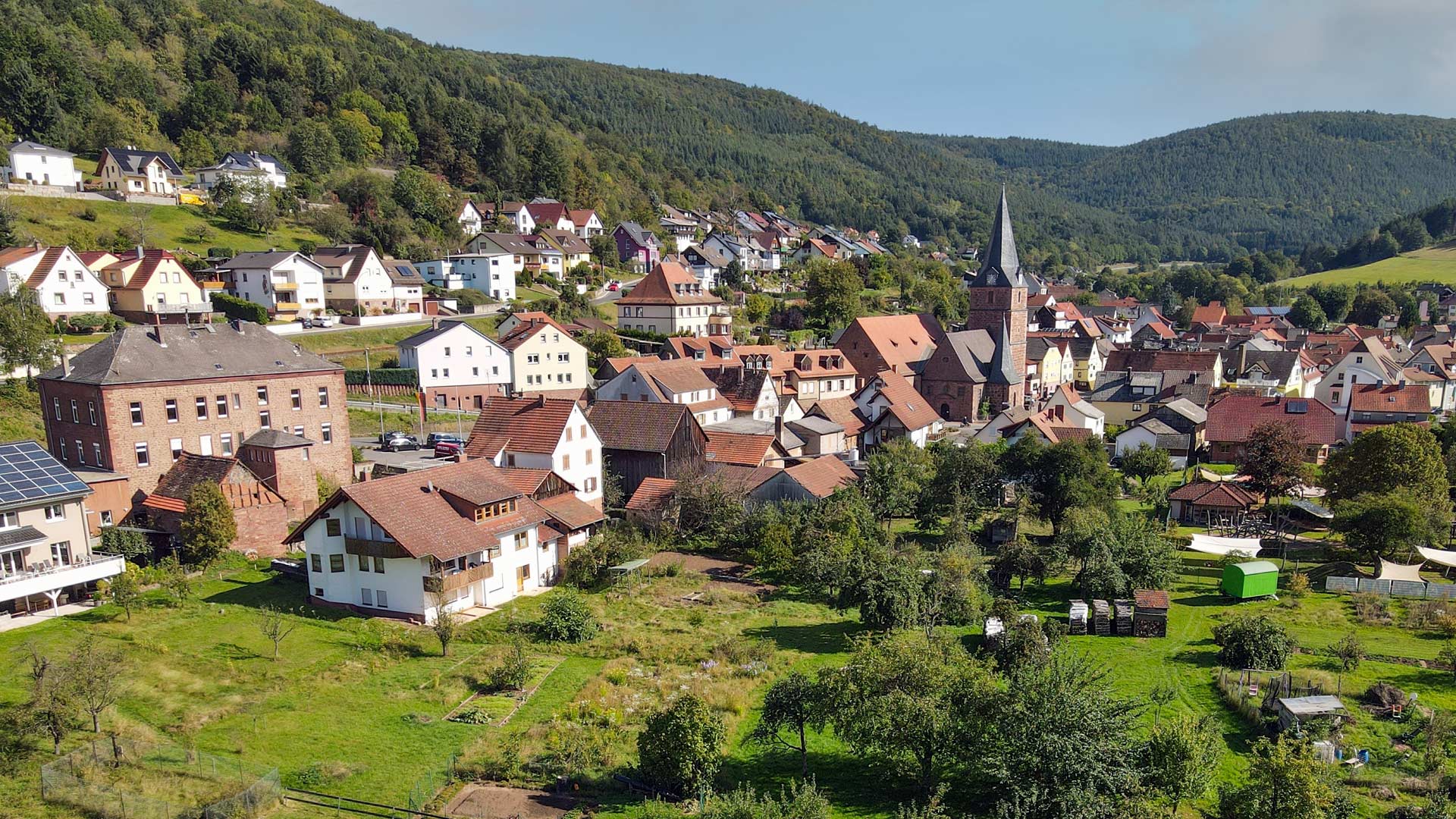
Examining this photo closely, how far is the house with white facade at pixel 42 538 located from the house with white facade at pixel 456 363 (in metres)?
28.1

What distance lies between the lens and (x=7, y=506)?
26.5 meters

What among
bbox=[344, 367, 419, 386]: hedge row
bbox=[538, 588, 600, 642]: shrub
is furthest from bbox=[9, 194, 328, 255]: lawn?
bbox=[538, 588, 600, 642]: shrub

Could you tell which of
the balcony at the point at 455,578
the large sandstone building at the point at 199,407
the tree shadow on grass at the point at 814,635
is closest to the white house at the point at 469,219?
the large sandstone building at the point at 199,407

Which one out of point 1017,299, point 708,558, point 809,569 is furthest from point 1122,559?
point 1017,299

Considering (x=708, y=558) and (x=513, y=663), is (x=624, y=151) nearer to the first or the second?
(x=708, y=558)

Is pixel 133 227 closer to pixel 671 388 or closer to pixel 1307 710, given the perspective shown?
pixel 671 388

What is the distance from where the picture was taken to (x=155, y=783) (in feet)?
55.4

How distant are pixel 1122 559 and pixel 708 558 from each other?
54.6 feet

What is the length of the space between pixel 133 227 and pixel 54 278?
22154mm

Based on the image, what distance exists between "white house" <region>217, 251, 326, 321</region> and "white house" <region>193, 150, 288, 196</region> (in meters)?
22.4

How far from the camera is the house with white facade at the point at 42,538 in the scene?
1038 inches

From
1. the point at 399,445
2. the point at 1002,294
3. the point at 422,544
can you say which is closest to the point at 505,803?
the point at 422,544

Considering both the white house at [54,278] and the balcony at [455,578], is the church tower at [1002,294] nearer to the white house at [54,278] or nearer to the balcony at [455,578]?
the balcony at [455,578]

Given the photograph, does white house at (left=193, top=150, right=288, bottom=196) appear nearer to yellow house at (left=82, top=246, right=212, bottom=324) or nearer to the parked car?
yellow house at (left=82, top=246, right=212, bottom=324)
